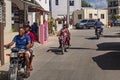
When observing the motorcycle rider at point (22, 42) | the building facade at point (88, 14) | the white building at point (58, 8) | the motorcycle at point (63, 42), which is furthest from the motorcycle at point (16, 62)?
the building facade at point (88, 14)

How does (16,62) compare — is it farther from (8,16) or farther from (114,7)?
(114,7)

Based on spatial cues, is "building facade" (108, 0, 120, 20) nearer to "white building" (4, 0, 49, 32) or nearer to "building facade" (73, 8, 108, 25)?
"building facade" (73, 8, 108, 25)

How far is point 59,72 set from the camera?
14984 mm

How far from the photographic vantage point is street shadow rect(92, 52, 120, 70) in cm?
1638

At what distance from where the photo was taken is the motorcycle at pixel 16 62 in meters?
12.0

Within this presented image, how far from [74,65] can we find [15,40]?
450 cm

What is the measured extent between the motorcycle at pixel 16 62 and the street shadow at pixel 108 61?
4371 mm

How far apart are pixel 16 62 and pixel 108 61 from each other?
683 cm

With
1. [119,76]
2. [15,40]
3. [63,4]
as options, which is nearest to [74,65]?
[119,76]

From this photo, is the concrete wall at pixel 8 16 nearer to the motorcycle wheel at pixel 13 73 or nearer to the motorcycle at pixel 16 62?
the motorcycle at pixel 16 62

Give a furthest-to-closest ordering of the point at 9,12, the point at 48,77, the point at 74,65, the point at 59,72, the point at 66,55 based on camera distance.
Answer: the point at 9,12
the point at 66,55
the point at 74,65
the point at 59,72
the point at 48,77

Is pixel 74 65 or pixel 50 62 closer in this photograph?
pixel 74 65

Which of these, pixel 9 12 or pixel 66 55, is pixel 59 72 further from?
pixel 9 12

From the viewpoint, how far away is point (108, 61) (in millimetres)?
18219
